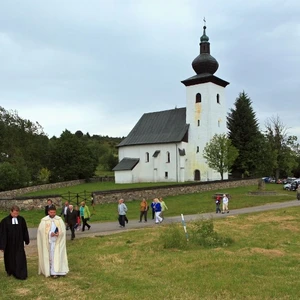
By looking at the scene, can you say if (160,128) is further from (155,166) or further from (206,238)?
(206,238)

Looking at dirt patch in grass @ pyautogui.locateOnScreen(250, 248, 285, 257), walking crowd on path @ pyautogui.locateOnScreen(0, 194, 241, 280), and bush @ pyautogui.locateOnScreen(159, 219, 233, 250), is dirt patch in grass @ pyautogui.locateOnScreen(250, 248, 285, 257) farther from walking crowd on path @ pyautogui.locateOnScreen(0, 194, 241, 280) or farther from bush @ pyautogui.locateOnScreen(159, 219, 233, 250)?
walking crowd on path @ pyautogui.locateOnScreen(0, 194, 241, 280)

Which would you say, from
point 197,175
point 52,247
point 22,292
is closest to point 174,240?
point 52,247

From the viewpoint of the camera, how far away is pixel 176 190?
32.9m

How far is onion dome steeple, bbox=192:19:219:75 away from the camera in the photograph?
50969 mm

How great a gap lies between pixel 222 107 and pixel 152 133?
1112 cm

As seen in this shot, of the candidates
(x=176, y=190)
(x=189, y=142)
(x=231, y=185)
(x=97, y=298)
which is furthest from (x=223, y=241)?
(x=189, y=142)

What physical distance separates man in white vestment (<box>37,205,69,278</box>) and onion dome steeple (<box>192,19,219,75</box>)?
45387 millimetres

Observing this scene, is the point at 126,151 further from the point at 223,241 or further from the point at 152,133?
the point at 223,241

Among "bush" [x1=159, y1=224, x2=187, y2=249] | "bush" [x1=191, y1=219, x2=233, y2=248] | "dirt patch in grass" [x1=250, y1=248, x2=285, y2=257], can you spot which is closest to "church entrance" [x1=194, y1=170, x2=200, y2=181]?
"bush" [x1=191, y1=219, x2=233, y2=248]

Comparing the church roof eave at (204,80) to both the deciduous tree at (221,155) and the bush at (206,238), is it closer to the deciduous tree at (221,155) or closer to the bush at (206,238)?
the deciduous tree at (221,155)

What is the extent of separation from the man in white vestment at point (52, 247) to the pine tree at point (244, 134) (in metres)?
47.8

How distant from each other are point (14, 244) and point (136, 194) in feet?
69.9

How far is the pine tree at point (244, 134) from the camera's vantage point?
54.1 m

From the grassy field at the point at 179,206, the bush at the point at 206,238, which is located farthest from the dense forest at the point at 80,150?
the bush at the point at 206,238
